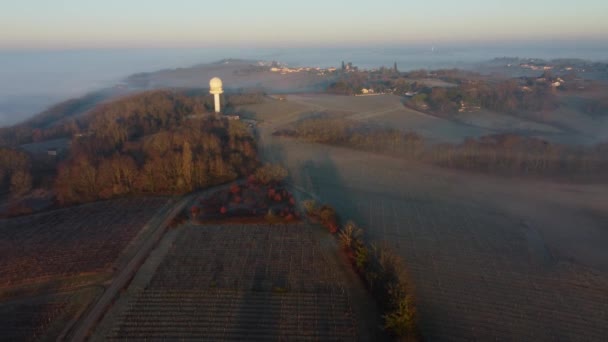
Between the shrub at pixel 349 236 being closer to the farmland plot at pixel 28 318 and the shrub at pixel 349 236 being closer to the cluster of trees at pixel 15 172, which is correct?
the farmland plot at pixel 28 318

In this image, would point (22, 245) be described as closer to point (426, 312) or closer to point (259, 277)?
point (259, 277)

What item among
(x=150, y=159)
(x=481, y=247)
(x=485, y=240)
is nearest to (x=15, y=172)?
(x=150, y=159)

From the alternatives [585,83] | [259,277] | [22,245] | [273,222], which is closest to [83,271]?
[22,245]

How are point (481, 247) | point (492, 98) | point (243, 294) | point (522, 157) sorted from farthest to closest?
point (492, 98)
point (522, 157)
point (481, 247)
point (243, 294)

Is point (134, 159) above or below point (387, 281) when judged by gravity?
above

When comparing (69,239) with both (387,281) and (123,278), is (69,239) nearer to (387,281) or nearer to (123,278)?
(123,278)

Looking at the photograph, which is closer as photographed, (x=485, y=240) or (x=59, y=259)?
(x=59, y=259)

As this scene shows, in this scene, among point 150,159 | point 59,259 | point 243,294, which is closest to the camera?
point 243,294
